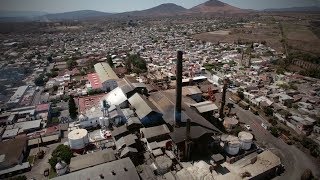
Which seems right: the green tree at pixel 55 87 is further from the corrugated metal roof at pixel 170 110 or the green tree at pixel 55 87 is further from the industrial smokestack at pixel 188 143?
the industrial smokestack at pixel 188 143

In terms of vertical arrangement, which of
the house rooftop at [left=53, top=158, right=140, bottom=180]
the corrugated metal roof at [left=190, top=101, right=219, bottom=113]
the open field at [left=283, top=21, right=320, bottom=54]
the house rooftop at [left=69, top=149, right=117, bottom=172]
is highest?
the open field at [left=283, top=21, right=320, bottom=54]

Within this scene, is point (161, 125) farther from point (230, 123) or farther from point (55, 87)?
point (55, 87)

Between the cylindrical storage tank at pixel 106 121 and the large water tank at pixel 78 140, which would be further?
the cylindrical storage tank at pixel 106 121

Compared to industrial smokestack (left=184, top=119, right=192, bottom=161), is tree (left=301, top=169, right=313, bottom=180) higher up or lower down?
lower down

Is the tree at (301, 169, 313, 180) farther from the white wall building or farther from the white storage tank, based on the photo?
the white wall building

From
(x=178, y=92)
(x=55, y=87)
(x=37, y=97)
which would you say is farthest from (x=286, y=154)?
(x=37, y=97)

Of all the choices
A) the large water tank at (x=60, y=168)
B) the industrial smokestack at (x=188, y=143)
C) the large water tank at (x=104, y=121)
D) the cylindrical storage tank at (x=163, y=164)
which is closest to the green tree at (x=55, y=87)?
the large water tank at (x=104, y=121)

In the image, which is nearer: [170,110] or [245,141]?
[245,141]

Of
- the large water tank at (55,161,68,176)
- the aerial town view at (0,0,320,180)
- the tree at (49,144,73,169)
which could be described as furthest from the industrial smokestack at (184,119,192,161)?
the tree at (49,144,73,169)

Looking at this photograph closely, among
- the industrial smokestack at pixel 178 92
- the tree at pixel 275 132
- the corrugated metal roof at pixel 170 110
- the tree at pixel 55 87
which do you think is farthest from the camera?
the tree at pixel 55 87
